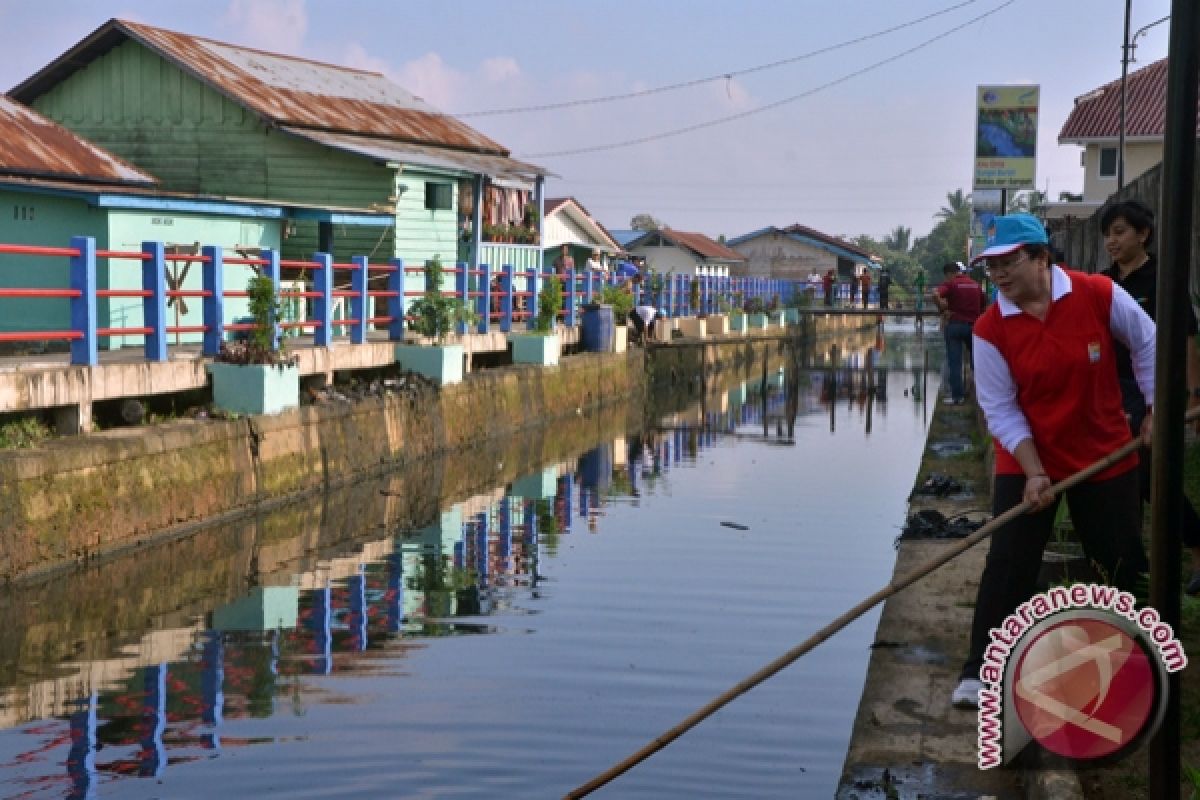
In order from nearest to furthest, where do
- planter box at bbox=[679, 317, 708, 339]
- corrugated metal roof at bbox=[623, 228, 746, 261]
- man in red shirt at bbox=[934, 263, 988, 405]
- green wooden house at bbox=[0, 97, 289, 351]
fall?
1. man in red shirt at bbox=[934, 263, 988, 405]
2. green wooden house at bbox=[0, 97, 289, 351]
3. planter box at bbox=[679, 317, 708, 339]
4. corrugated metal roof at bbox=[623, 228, 746, 261]

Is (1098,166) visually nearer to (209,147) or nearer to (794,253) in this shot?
(794,253)

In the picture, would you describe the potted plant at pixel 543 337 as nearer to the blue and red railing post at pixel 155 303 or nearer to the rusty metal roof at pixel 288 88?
the rusty metal roof at pixel 288 88

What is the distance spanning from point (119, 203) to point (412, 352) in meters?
3.77

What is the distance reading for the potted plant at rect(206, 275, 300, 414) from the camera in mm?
13969

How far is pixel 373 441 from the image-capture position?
16422mm

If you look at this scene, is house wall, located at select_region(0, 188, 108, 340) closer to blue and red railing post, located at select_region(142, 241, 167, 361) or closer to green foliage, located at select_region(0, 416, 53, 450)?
blue and red railing post, located at select_region(142, 241, 167, 361)

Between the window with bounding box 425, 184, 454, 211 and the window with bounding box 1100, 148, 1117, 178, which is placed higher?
the window with bounding box 1100, 148, 1117, 178

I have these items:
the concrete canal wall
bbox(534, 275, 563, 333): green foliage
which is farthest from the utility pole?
bbox(534, 275, 563, 333): green foliage

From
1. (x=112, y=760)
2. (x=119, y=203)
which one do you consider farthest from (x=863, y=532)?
(x=119, y=203)

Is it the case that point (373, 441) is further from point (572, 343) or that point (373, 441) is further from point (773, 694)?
point (572, 343)

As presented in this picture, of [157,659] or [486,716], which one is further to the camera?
[157,659]

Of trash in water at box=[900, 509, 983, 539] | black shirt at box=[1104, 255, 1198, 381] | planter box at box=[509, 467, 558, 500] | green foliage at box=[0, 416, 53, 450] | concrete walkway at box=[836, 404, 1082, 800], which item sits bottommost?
planter box at box=[509, 467, 558, 500]

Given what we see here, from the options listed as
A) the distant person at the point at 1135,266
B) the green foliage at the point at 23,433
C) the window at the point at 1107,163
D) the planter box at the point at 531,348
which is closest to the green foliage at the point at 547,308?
the planter box at the point at 531,348

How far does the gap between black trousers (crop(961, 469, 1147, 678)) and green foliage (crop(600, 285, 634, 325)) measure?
76.9 feet
